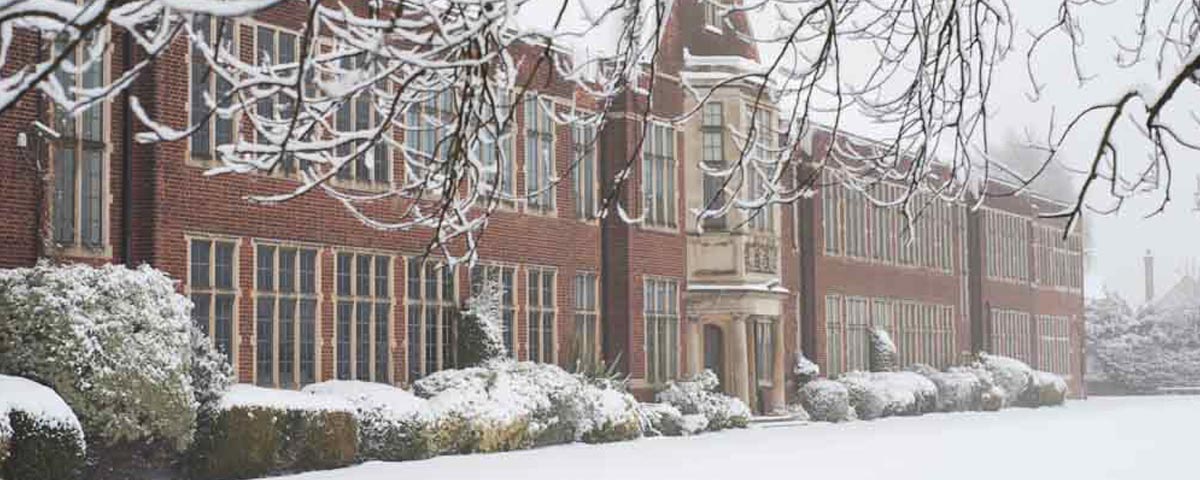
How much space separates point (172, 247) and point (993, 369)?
97.4ft

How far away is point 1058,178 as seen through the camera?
11731 centimetres

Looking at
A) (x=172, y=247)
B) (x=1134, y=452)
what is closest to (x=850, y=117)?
(x=1134, y=452)

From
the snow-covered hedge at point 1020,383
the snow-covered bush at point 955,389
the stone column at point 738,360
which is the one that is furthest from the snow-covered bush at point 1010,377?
the stone column at point 738,360

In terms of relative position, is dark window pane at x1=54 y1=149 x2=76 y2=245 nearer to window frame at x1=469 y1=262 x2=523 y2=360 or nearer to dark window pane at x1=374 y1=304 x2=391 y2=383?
dark window pane at x1=374 y1=304 x2=391 y2=383

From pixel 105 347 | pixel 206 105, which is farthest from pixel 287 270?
pixel 105 347

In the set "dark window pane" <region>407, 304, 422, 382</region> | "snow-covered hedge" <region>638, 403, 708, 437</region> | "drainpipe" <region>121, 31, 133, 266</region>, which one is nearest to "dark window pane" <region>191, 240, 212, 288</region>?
"drainpipe" <region>121, 31, 133, 266</region>

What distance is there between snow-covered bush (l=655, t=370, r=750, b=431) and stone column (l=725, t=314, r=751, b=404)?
1511mm

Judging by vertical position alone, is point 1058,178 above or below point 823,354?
above

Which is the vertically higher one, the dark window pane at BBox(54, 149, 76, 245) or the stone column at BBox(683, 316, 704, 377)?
the dark window pane at BBox(54, 149, 76, 245)

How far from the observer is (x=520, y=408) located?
2380cm

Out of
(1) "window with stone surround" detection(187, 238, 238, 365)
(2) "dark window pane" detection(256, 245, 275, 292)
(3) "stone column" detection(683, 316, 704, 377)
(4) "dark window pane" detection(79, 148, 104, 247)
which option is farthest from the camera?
(3) "stone column" detection(683, 316, 704, 377)

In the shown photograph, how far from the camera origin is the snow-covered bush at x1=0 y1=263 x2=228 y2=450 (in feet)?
56.6

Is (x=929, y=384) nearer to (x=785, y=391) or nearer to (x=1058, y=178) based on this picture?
(x=785, y=391)

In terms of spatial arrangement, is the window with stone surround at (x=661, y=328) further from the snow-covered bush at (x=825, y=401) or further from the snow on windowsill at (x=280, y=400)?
the snow on windowsill at (x=280, y=400)
